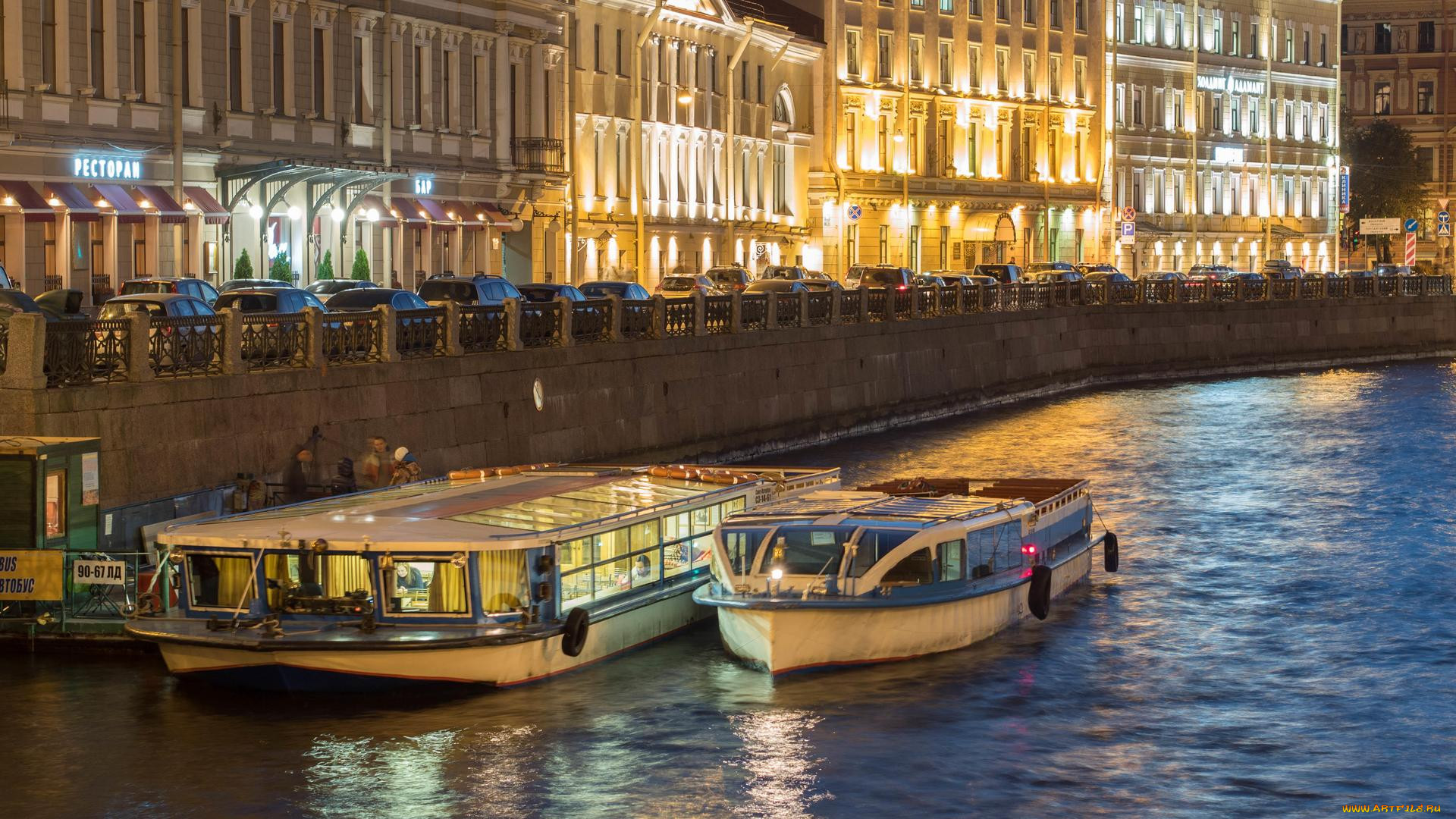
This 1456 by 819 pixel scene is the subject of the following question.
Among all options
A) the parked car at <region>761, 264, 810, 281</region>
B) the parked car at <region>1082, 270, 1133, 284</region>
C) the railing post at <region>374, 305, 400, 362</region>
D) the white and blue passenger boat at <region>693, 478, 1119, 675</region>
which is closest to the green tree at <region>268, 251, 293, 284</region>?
the railing post at <region>374, 305, 400, 362</region>

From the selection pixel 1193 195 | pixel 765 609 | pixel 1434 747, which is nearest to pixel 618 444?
pixel 765 609

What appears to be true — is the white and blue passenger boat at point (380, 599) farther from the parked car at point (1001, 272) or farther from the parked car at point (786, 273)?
the parked car at point (1001, 272)

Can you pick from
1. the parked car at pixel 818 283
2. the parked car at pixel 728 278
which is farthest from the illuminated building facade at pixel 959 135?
the parked car at pixel 818 283

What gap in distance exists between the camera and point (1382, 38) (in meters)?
130

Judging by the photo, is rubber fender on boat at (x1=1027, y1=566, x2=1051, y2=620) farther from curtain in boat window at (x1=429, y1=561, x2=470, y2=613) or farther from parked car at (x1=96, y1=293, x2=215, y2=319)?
parked car at (x1=96, y1=293, x2=215, y2=319)

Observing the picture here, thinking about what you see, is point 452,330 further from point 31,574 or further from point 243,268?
point 243,268

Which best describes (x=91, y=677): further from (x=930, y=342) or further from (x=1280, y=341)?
(x=1280, y=341)

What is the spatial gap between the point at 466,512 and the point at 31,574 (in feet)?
14.5

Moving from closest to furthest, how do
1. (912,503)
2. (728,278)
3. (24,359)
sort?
(24,359) < (912,503) < (728,278)

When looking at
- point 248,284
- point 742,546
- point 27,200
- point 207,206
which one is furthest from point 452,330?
point 207,206

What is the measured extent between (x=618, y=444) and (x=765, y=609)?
44.7 feet

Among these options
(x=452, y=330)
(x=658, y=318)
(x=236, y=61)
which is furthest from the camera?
(x=236, y=61)

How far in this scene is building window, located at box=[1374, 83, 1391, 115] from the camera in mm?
130125

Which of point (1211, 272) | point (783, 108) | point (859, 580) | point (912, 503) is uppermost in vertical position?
point (783, 108)
